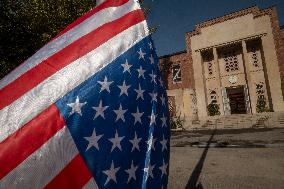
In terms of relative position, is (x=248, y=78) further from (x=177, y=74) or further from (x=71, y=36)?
(x=71, y=36)

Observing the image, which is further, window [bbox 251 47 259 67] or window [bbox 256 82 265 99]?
window [bbox 251 47 259 67]

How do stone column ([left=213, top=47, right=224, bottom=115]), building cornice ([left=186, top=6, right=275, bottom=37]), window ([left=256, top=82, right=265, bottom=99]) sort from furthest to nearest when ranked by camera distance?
stone column ([left=213, top=47, right=224, bottom=115]) → window ([left=256, top=82, right=265, bottom=99]) → building cornice ([left=186, top=6, right=275, bottom=37])

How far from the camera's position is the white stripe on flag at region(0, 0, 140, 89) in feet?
5.31

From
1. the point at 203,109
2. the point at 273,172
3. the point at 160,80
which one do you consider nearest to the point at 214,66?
the point at 203,109

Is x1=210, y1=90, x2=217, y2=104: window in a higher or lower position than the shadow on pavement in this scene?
higher

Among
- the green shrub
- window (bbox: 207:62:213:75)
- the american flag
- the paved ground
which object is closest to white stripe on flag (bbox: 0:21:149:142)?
the american flag

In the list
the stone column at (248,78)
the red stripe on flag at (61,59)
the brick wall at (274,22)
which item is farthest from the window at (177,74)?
the red stripe on flag at (61,59)

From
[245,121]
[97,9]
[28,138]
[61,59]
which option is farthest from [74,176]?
[245,121]

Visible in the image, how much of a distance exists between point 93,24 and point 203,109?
29.1 m

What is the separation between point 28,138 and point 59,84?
352 mm

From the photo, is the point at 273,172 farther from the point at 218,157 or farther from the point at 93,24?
the point at 93,24

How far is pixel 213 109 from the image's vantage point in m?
29.0

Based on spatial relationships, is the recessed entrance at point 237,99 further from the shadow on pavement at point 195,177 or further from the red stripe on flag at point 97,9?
the red stripe on flag at point 97,9

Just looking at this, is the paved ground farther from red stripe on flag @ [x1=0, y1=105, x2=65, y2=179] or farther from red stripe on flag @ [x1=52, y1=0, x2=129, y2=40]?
red stripe on flag @ [x1=0, y1=105, x2=65, y2=179]
